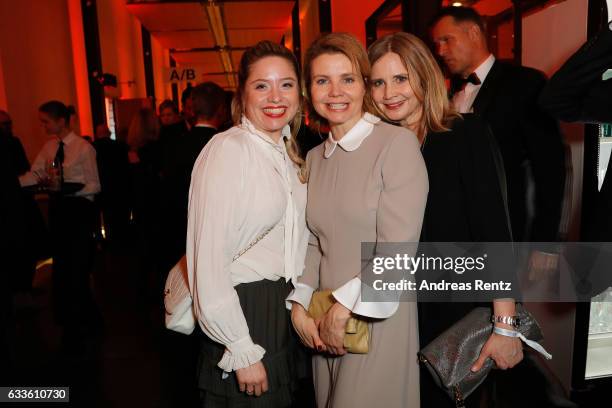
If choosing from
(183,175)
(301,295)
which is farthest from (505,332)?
(183,175)

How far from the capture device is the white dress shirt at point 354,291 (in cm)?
139

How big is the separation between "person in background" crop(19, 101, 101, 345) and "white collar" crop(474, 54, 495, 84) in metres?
2.95

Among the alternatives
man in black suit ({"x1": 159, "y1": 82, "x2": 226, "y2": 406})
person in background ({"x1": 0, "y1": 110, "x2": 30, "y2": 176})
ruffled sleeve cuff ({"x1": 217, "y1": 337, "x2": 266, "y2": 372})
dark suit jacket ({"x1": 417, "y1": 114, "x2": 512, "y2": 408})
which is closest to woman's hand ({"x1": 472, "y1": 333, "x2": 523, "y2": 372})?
dark suit jacket ({"x1": 417, "y1": 114, "x2": 512, "y2": 408})

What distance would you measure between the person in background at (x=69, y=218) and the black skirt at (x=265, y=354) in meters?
2.52

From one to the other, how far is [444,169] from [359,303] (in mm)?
481

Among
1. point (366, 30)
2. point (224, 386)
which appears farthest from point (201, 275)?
point (366, 30)

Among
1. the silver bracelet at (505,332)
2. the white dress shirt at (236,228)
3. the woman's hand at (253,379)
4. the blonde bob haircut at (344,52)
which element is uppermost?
the blonde bob haircut at (344,52)

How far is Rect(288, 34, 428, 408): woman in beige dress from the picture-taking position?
1395 mm

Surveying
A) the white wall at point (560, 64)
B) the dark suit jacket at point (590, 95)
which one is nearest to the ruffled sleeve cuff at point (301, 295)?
the dark suit jacket at point (590, 95)

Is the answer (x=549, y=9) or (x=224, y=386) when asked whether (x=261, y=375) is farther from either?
(x=549, y=9)

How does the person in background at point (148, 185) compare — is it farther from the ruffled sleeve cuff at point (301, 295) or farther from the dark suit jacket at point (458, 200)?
the dark suit jacket at point (458, 200)

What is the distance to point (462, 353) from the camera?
A: 1.45m

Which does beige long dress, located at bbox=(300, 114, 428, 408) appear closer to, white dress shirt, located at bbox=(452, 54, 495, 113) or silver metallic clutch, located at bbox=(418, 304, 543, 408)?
silver metallic clutch, located at bbox=(418, 304, 543, 408)

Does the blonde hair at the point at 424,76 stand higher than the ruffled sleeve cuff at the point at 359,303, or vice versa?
the blonde hair at the point at 424,76
